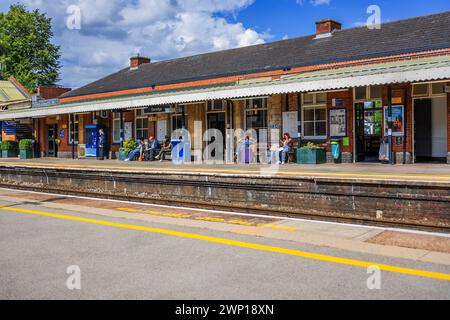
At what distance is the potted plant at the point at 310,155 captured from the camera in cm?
1631

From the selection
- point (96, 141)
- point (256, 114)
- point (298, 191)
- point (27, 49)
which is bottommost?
point (298, 191)

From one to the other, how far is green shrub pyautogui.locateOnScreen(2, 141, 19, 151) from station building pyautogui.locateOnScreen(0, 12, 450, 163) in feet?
12.0

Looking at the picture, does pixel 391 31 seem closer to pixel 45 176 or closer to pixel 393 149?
pixel 393 149

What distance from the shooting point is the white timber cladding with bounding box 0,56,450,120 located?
514 inches

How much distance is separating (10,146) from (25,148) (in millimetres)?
3020

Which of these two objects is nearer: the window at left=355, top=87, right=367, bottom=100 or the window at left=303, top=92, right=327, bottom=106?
the window at left=355, top=87, right=367, bottom=100

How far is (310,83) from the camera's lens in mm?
15258

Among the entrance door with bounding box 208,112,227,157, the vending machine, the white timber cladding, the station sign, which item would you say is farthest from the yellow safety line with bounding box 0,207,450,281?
the vending machine

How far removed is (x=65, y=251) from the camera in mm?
6203

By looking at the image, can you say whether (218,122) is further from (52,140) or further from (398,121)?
(52,140)

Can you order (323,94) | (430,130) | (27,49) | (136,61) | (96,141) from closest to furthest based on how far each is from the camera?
(430,130), (323,94), (96,141), (136,61), (27,49)

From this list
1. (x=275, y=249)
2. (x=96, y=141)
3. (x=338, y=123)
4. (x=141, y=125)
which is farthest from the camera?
(x=96, y=141)

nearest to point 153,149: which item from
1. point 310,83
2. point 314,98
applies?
point 314,98

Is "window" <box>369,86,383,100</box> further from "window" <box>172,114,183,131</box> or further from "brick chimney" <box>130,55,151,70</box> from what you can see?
"brick chimney" <box>130,55,151,70</box>
